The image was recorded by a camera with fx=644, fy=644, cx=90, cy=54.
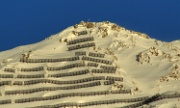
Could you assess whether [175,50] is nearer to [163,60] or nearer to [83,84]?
[163,60]

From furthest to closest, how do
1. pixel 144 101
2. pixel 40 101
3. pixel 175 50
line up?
pixel 175 50 < pixel 40 101 < pixel 144 101

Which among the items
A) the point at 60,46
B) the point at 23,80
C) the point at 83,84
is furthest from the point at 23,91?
the point at 60,46

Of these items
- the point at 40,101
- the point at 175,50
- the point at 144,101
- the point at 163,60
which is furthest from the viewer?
the point at 175,50

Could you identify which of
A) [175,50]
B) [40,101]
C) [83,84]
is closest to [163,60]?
[175,50]

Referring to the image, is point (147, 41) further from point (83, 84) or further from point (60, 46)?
point (83, 84)

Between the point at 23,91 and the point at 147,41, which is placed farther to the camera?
the point at 147,41

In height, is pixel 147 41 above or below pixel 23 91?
above
